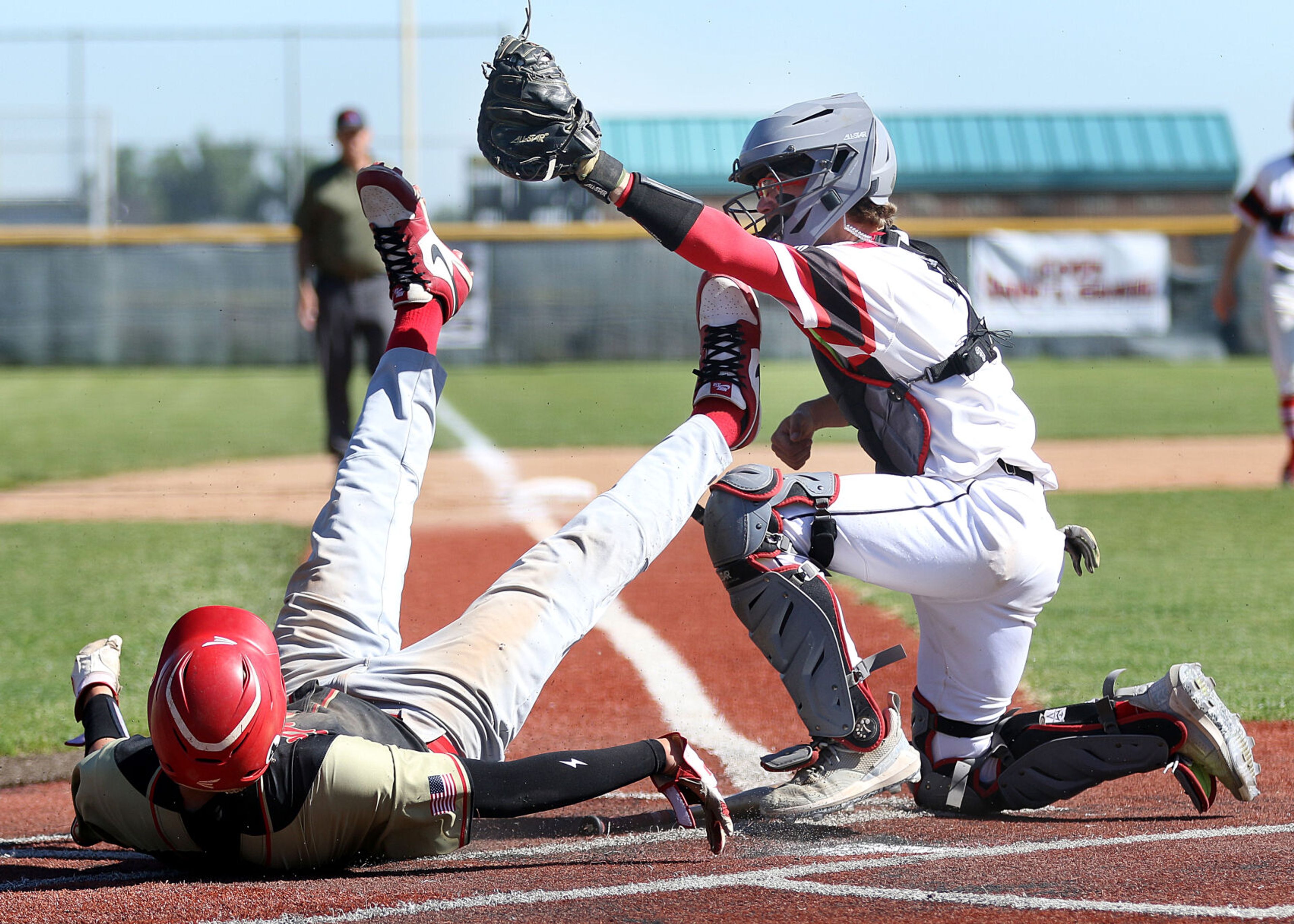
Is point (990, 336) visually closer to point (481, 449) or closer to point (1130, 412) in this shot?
point (481, 449)

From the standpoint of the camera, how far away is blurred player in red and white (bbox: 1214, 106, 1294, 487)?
747cm

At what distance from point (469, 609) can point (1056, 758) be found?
139 cm

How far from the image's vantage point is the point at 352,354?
26.8ft

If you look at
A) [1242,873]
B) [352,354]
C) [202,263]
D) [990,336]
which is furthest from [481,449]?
[202,263]

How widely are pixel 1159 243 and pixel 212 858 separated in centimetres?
1919

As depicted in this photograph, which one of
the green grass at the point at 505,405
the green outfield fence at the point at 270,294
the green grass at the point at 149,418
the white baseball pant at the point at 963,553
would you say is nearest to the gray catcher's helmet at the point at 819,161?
the white baseball pant at the point at 963,553

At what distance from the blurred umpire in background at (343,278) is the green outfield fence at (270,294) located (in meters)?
Answer: 10.5

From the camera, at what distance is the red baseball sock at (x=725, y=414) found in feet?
10.8

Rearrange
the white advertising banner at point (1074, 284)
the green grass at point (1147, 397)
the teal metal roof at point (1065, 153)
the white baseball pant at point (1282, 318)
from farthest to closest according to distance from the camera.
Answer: the teal metal roof at point (1065, 153) < the white advertising banner at point (1074, 284) < the green grass at point (1147, 397) < the white baseball pant at point (1282, 318)

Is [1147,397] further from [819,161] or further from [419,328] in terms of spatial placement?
[419,328]

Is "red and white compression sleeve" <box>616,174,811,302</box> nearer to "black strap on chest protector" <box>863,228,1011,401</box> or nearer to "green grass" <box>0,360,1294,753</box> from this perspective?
"black strap on chest protector" <box>863,228,1011,401</box>

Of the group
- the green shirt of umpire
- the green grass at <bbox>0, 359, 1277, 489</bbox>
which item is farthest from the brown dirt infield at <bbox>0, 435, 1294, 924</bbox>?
the green shirt of umpire

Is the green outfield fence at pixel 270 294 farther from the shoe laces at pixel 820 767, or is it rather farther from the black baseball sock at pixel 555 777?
the black baseball sock at pixel 555 777

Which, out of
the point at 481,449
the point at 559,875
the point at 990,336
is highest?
the point at 990,336
